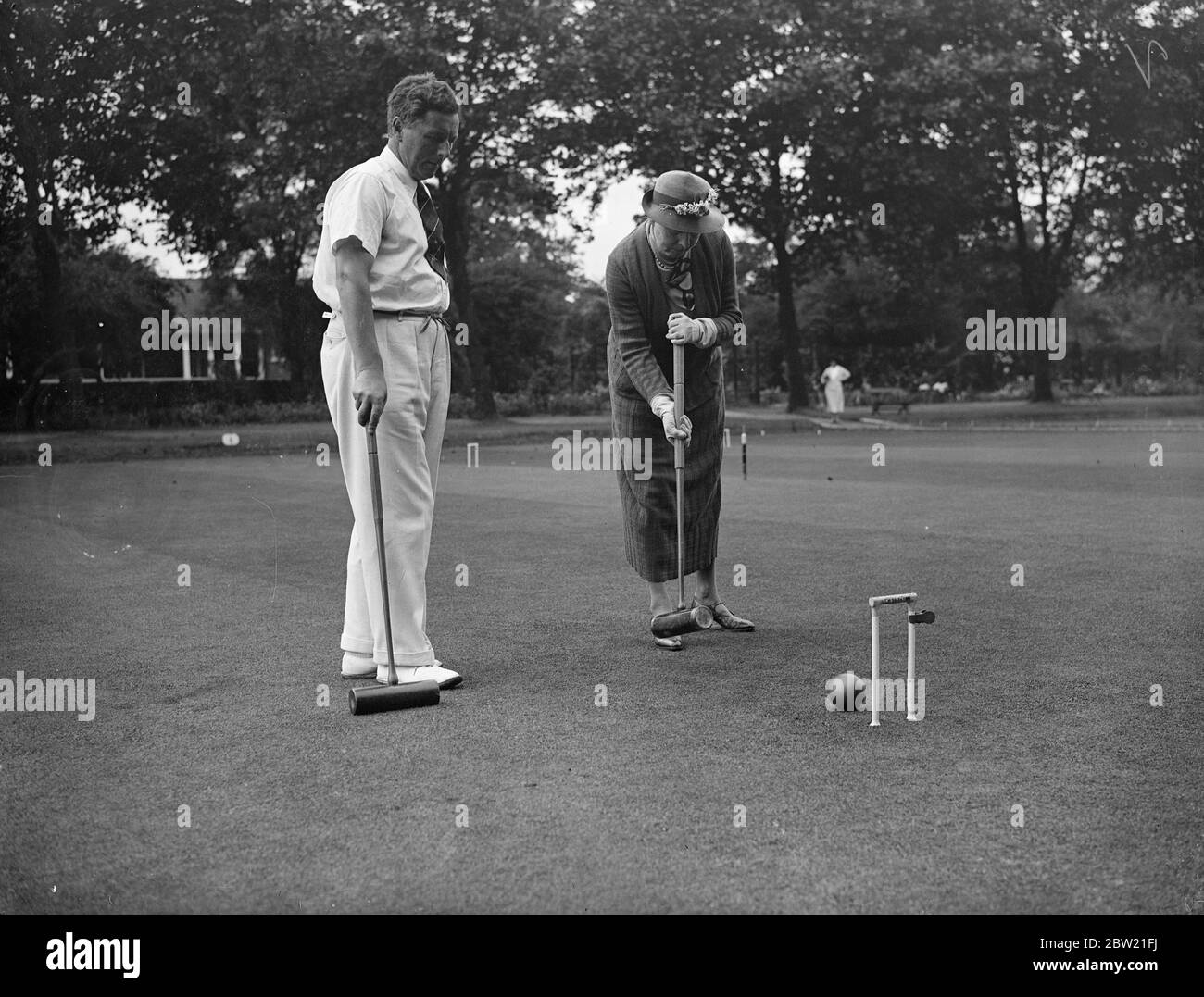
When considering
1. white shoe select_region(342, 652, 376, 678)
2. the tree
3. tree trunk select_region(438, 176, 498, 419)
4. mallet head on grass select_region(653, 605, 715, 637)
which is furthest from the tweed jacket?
the tree

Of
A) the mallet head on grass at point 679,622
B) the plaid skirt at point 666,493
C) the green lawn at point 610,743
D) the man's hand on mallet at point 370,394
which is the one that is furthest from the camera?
the plaid skirt at point 666,493

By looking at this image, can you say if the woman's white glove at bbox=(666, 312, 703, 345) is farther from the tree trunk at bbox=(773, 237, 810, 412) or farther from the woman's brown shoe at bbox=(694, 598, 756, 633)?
the tree trunk at bbox=(773, 237, 810, 412)

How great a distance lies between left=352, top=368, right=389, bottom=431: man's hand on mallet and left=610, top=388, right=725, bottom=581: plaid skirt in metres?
1.63

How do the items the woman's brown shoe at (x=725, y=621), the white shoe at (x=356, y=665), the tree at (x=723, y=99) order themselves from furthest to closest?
the tree at (x=723, y=99), the woman's brown shoe at (x=725, y=621), the white shoe at (x=356, y=665)

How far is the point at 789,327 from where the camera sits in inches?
1516

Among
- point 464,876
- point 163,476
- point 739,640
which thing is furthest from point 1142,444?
point 464,876

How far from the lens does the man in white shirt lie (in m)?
5.22

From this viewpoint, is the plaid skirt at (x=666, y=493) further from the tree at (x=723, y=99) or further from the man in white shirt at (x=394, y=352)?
the tree at (x=723, y=99)

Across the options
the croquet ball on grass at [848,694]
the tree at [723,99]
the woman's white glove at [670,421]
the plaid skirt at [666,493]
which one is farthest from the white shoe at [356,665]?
the tree at [723,99]

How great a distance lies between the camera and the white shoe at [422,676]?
5.49 metres

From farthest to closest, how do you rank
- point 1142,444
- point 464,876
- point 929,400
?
point 929,400 → point 1142,444 → point 464,876
